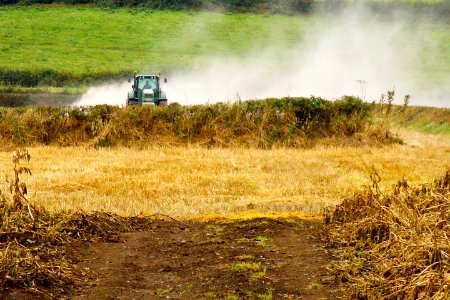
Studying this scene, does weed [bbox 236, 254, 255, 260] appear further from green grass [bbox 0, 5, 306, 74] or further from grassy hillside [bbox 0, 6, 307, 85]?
Result: green grass [bbox 0, 5, 306, 74]

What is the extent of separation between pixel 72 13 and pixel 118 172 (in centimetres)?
5872

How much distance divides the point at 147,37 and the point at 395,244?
63.7 meters

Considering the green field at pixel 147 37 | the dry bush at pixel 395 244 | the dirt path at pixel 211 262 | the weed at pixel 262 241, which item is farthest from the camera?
the green field at pixel 147 37

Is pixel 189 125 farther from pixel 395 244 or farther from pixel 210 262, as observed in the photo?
pixel 395 244

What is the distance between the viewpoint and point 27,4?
74875 mm

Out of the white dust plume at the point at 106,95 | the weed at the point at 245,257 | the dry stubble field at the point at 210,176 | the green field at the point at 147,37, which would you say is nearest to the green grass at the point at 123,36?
the green field at the point at 147,37

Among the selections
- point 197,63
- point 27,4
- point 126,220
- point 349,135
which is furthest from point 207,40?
point 126,220

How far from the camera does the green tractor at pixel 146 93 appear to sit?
3269 centimetres

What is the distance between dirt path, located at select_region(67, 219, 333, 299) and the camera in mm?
8001

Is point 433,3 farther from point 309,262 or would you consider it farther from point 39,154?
point 309,262

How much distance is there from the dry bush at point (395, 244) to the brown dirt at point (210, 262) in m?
0.31

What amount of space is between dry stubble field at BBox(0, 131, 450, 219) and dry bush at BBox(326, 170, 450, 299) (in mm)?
2437

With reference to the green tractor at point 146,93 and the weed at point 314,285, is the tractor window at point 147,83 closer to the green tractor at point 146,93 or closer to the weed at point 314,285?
the green tractor at point 146,93

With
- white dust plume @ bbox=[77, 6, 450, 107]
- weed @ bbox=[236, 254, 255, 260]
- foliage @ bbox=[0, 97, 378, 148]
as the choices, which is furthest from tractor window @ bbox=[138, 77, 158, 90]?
weed @ bbox=[236, 254, 255, 260]
